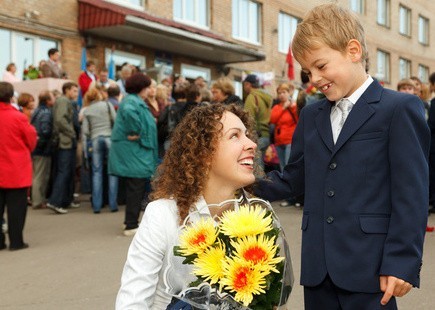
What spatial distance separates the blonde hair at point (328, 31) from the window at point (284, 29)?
2120 cm

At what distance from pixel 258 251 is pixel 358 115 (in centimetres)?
75

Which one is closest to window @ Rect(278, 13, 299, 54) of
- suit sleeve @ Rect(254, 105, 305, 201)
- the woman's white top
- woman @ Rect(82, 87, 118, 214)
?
woman @ Rect(82, 87, 118, 214)

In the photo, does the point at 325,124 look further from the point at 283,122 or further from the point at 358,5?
the point at 358,5

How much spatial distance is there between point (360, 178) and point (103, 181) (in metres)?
7.70

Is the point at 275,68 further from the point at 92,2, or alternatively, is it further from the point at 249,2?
the point at 92,2

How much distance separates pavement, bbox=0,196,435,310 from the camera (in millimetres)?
4605

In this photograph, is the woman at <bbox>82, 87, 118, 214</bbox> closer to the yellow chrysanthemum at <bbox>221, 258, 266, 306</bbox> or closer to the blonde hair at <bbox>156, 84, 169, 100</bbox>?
the blonde hair at <bbox>156, 84, 169, 100</bbox>

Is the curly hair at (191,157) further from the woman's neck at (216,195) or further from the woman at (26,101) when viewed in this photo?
the woman at (26,101)

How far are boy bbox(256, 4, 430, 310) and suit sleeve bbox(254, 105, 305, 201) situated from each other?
231mm

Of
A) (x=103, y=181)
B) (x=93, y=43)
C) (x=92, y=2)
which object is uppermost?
(x=92, y=2)

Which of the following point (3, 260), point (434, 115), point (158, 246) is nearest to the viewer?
point (158, 246)

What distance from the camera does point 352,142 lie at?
92.4 inches

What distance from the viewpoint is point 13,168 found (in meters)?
6.65

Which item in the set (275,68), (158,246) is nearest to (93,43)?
(275,68)
